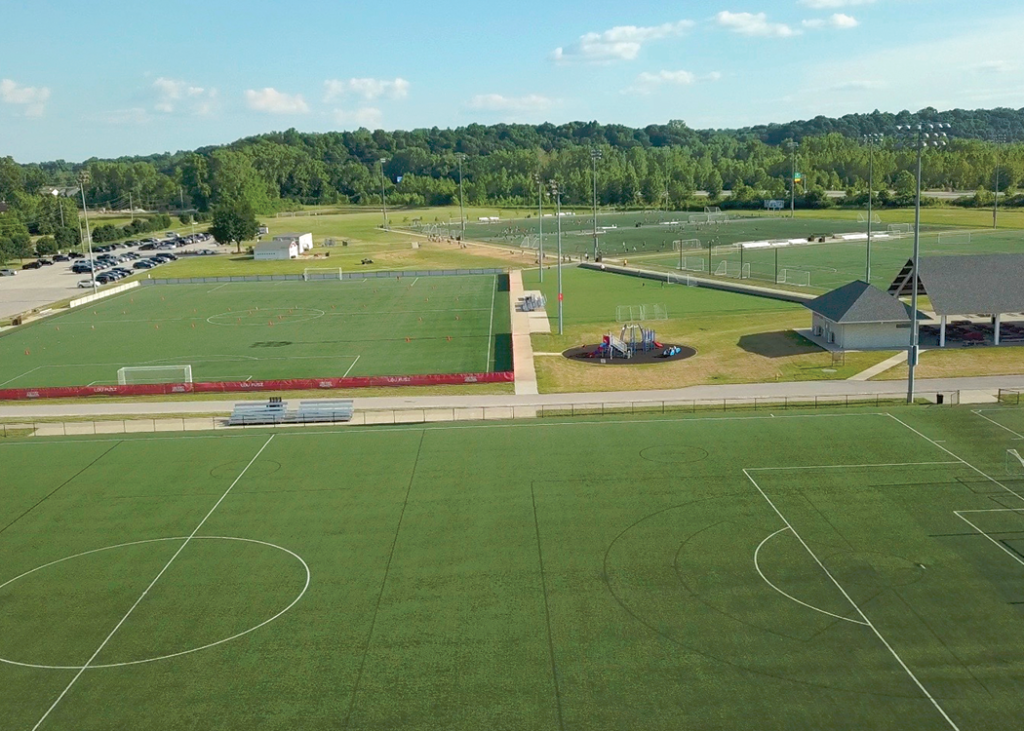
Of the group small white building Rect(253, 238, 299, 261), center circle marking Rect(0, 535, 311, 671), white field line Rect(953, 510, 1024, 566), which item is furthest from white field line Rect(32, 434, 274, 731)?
small white building Rect(253, 238, 299, 261)

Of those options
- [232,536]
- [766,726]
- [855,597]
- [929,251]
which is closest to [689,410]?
[855,597]

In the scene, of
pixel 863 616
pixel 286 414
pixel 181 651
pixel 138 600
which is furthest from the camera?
pixel 286 414

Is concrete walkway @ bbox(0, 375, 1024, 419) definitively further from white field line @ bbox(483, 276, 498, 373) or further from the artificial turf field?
white field line @ bbox(483, 276, 498, 373)

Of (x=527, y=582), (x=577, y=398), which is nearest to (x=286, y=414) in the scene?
(x=577, y=398)

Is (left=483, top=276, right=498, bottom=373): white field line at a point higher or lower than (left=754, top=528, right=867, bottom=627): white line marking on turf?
higher

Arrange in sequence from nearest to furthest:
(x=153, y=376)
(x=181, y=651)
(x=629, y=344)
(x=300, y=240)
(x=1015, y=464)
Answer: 1. (x=181, y=651)
2. (x=1015, y=464)
3. (x=153, y=376)
4. (x=629, y=344)
5. (x=300, y=240)

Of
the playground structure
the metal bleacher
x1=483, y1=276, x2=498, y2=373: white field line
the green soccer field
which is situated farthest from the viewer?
the green soccer field

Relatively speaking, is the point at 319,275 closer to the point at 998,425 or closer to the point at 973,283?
the point at 973,283
